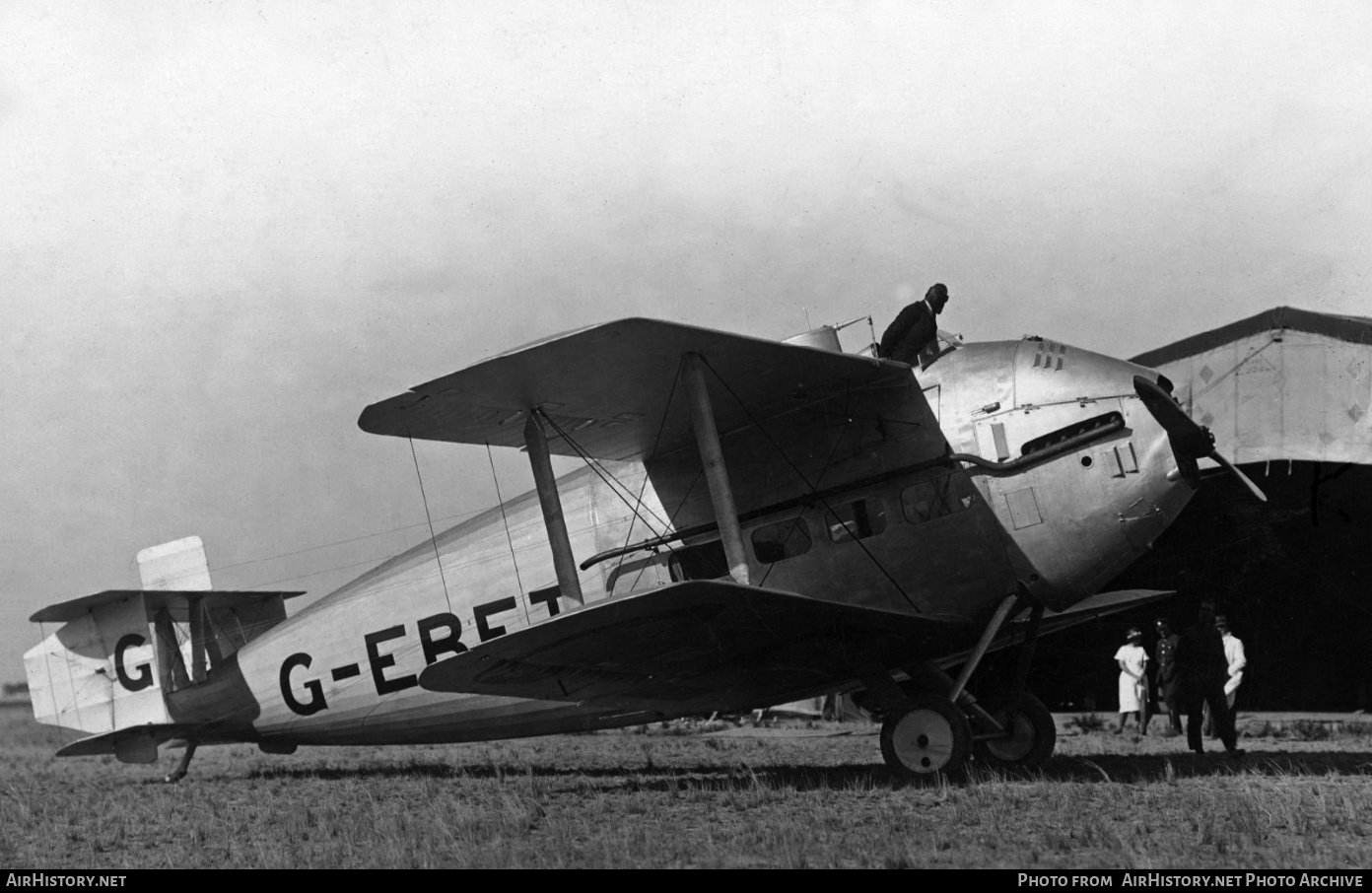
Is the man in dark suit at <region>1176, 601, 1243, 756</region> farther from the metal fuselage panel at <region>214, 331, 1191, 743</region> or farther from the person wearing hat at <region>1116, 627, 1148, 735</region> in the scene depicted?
the person wearing hat at <region>1116, 627, 1148, 735</region>

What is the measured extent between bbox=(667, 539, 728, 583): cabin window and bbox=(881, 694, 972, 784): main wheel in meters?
2.01

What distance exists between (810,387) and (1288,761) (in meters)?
5.47

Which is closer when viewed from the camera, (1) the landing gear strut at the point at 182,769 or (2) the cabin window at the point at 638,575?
(2) the cabin window at the point at 638,575

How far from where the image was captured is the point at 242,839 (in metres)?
7.73

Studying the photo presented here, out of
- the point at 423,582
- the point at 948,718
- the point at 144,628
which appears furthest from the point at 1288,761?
the point at 144,628

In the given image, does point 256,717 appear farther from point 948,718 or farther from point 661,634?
point 948,718

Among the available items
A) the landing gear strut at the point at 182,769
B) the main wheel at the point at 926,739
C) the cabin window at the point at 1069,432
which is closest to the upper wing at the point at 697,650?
the main wheel at the point at 926,739

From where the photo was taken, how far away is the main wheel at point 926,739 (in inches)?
344

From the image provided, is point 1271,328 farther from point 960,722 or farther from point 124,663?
point 124,663

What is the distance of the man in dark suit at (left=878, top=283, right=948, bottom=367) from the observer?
377 inches

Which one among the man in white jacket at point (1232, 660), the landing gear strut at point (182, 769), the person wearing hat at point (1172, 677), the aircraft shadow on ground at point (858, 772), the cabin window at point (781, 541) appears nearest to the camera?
the aircraft shadow on ground at point (858, 772)

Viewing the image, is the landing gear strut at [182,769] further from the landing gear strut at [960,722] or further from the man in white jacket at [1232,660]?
the man in white jacket at [1232,660]

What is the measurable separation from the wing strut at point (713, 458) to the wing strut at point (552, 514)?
1.72m

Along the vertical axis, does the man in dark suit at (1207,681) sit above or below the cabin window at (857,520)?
below
